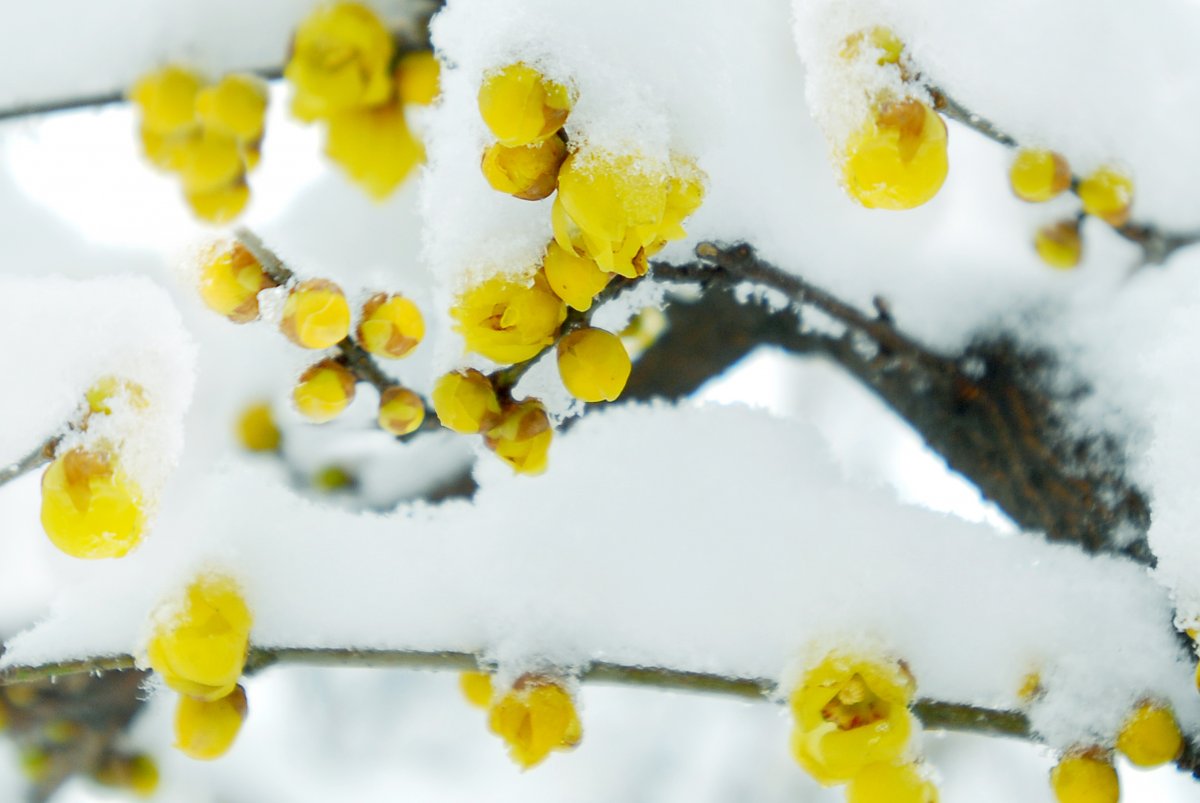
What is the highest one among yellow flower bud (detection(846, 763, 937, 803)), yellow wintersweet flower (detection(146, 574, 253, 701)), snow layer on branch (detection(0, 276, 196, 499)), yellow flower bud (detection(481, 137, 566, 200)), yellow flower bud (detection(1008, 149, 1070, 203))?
yellow flower bud (detection(1008, 149, 1070, 203))

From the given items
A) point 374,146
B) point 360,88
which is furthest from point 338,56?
point 374,146

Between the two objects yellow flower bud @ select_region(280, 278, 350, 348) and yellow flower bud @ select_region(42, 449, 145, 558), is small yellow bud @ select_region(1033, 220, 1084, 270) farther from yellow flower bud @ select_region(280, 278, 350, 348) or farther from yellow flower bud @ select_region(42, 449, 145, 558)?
yellow flower bud @ select_region(42, 449, 145, 558)

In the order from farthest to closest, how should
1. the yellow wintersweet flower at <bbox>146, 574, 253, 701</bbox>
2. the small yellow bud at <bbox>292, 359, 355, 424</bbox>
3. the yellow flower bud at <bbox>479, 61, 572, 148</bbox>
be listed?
the small yellow bud at <bbox>292, 359, 355, 424</bbox> → the yellow wintersweet flower at <bbox>146, 574, 253, 701</bbox> → the yellow flower bud at <bbox>479, 61, 572, 148</bbox>

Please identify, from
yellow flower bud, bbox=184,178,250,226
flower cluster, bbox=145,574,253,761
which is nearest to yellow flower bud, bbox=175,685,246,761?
flower cluster, bbox=145,574,253,761

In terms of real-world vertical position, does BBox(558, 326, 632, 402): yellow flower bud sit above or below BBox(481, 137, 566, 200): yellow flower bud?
below

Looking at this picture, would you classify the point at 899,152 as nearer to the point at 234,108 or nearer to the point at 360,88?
the point at 360,88

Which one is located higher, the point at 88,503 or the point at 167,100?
the point at 167,100

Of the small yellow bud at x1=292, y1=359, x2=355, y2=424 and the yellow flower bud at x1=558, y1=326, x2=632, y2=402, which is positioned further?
the small yellow bud at x1=292, y1=359, x2=355, y2=424

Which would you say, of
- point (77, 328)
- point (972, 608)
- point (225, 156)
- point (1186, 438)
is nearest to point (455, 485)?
point (225, 156)
